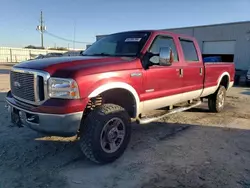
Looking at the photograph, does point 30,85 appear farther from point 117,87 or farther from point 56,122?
point 117,87

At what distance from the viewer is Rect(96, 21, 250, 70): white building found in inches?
760

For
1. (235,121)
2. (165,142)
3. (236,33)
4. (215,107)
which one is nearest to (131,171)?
(165,142)

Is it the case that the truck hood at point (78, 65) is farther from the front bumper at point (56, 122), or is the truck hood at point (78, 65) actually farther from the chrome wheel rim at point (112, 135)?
the chrome wheel rim at point (112, 135)

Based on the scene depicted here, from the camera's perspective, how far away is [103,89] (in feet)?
11.3

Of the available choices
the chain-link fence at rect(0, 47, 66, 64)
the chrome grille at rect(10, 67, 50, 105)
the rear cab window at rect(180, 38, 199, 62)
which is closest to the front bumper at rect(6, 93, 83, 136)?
the chrome grille at rect(10, 67, 50, 105)

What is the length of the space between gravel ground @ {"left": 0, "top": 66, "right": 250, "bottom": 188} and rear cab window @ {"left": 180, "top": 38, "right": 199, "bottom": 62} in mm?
1570

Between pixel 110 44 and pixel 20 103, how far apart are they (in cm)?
211

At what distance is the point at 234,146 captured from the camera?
14.6 ft

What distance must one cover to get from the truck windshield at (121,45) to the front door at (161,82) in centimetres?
25

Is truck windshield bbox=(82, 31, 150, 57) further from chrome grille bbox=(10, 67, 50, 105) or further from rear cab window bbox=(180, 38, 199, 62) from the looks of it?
chrome grille bbox=(10, 67, 50, 105)

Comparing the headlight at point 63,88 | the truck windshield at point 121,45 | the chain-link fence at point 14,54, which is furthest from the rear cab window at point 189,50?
the chain-link fence at point 14,54

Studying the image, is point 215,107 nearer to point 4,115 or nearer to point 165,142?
point 165,142

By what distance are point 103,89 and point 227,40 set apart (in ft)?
64.6

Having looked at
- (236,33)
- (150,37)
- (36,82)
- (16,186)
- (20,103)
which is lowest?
(16,186)
